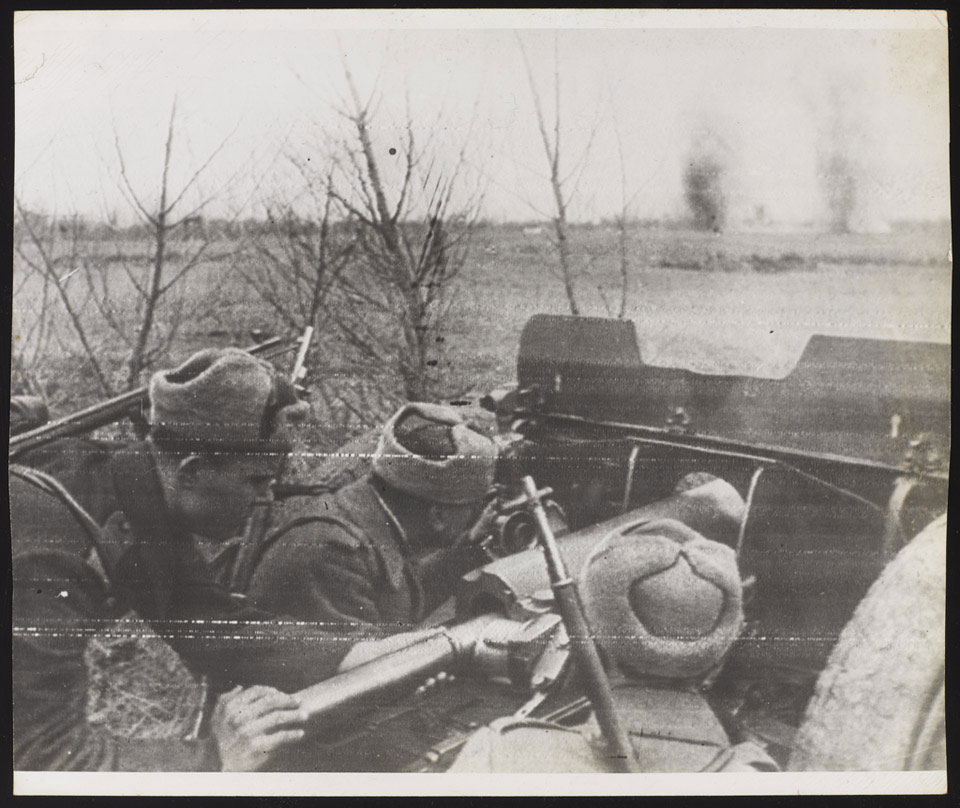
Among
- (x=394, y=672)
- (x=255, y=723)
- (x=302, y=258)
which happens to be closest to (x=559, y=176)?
(x=302, y=258)

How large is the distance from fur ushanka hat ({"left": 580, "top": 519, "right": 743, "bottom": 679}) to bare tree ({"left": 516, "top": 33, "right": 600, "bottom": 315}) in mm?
627

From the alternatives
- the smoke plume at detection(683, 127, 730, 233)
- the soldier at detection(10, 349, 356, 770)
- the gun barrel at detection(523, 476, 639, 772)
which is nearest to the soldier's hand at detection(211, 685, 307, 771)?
the soldier at detection(10, 349, 356, 770)

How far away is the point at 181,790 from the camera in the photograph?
2.46 metres

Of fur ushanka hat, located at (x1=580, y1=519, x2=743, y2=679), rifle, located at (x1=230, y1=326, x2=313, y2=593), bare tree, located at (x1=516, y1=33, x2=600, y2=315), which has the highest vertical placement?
bare tree, located at (x1=516, y1=33, x2=600, y2=315)

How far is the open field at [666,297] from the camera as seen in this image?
2420 mm

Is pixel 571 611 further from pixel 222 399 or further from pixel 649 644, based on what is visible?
pixel 222 399

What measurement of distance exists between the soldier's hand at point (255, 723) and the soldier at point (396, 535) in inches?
8.3

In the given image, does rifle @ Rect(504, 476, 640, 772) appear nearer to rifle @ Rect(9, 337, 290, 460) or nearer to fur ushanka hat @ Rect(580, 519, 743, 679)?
fur ushanka hat @ Rect(580, 519, 743, 679)

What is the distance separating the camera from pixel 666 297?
2.43 m

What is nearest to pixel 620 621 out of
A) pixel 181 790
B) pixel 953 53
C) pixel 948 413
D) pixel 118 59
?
pixel 948 413

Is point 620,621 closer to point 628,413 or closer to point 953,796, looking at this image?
point 628,413

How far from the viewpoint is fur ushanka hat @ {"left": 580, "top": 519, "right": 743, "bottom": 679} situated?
242 cm

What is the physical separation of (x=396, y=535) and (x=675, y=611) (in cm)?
68

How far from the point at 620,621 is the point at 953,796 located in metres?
0.94
